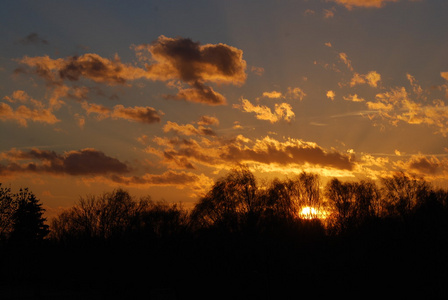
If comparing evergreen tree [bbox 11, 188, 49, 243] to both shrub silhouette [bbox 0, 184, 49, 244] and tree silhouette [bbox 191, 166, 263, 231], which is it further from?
tree silhouette [bbox 191, 166, 263, 231]

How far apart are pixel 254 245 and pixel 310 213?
22754mm

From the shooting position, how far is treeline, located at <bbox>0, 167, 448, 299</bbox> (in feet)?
175

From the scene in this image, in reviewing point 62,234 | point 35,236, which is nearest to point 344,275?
point 35,236

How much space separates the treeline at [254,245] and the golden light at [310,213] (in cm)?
37

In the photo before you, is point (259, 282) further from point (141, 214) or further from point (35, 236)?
point (141, 214)

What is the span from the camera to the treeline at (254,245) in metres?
53.3

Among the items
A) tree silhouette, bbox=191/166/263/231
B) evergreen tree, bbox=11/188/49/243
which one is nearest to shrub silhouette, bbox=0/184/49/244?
evergreen tree, bbox=11/188/49/243

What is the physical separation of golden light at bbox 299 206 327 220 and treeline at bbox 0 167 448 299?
371mm

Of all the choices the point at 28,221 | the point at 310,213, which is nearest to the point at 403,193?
the point at 310,213

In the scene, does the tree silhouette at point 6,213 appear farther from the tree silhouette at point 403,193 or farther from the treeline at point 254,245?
the tree silhouette at point 403,193

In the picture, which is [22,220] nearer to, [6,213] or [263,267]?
[6,213]

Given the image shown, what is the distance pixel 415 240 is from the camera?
2157 inches

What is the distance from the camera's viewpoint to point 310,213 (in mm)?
80188

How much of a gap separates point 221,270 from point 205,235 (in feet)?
25.0
